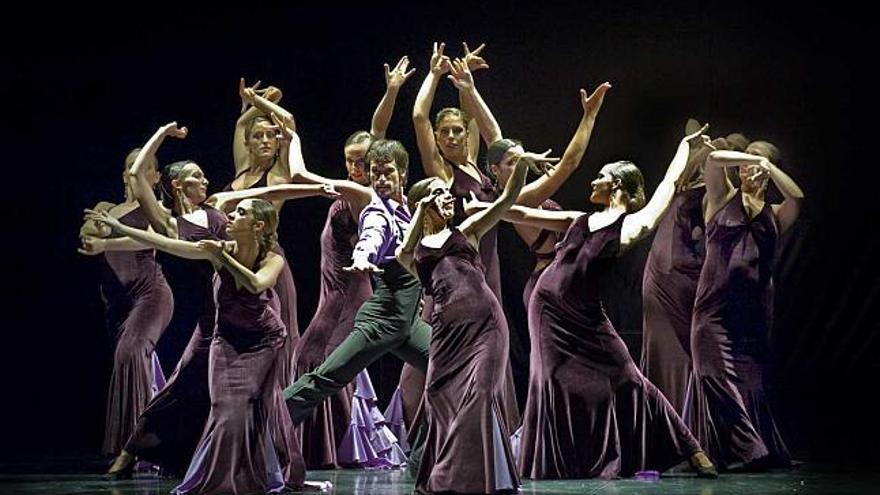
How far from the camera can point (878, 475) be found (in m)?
6.54

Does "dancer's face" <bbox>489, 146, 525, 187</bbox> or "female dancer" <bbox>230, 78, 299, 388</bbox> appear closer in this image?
"dancer's face" <bbox>489, 146, 525, 187</bbox>

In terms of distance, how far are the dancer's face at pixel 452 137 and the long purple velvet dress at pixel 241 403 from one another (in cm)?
149

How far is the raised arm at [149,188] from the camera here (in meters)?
6.66

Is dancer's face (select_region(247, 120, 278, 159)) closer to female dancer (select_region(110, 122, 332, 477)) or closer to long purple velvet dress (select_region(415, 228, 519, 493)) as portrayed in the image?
female dancer (select_region(110, 122, 332, 477))

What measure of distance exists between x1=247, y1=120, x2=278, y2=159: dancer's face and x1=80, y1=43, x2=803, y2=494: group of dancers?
0.02m

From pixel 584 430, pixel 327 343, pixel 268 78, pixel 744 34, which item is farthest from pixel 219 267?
pixel 744 34

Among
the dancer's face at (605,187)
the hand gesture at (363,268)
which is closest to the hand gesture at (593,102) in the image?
the dancer's face at (605,187)

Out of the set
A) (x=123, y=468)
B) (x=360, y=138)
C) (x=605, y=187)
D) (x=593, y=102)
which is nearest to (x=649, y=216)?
(x=605, y=187)

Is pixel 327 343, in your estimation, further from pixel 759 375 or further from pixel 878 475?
pixel 878 475

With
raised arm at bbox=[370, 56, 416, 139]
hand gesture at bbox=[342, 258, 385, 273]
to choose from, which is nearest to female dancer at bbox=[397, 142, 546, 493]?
hand gesture at bbox=[342, 258, 385, 273]

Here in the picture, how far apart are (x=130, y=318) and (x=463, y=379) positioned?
9.05 feet

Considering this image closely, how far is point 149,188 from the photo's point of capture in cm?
673

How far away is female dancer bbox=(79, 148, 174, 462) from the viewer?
302 inches

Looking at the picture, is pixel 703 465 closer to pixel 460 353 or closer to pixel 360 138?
pixel 460 353
